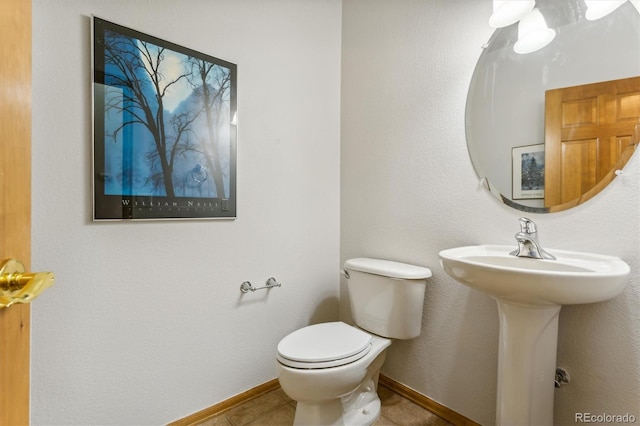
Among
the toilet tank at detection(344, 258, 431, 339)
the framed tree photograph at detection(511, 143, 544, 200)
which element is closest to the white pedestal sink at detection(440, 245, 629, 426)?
the framed tree photograph at detection(511, 143, 544, 200)

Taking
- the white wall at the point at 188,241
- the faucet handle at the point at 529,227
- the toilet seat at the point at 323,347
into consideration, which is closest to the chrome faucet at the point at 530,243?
the faucet handle at the point at 529,227

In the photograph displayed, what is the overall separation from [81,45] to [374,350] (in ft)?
5.61

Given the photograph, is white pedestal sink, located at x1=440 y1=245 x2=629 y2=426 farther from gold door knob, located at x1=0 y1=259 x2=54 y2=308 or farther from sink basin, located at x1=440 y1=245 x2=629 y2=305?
gold door knob, located at x1=0 y1=259 x2=54 y2=308

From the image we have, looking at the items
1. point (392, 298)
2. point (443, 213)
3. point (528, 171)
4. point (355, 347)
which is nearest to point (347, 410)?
point (355, 347)

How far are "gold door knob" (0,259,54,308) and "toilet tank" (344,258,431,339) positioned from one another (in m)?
1.27

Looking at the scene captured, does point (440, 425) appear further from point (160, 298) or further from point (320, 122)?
point (320, 122)

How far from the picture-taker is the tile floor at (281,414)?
1.44m

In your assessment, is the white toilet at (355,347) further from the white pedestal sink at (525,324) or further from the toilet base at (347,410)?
the white pedestal sink at (525,324)

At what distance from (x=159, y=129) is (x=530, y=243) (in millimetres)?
1531

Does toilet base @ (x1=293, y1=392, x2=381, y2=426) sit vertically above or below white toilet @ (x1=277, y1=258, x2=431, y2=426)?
below

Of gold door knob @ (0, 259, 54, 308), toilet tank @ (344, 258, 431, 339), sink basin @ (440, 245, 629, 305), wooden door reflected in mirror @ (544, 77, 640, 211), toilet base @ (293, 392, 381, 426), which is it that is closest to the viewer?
gold door knob @ (0, 259, 54, 308)

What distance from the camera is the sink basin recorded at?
32.4 inches

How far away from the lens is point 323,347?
4.20ft

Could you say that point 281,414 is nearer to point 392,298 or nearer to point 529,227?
point 392,298
